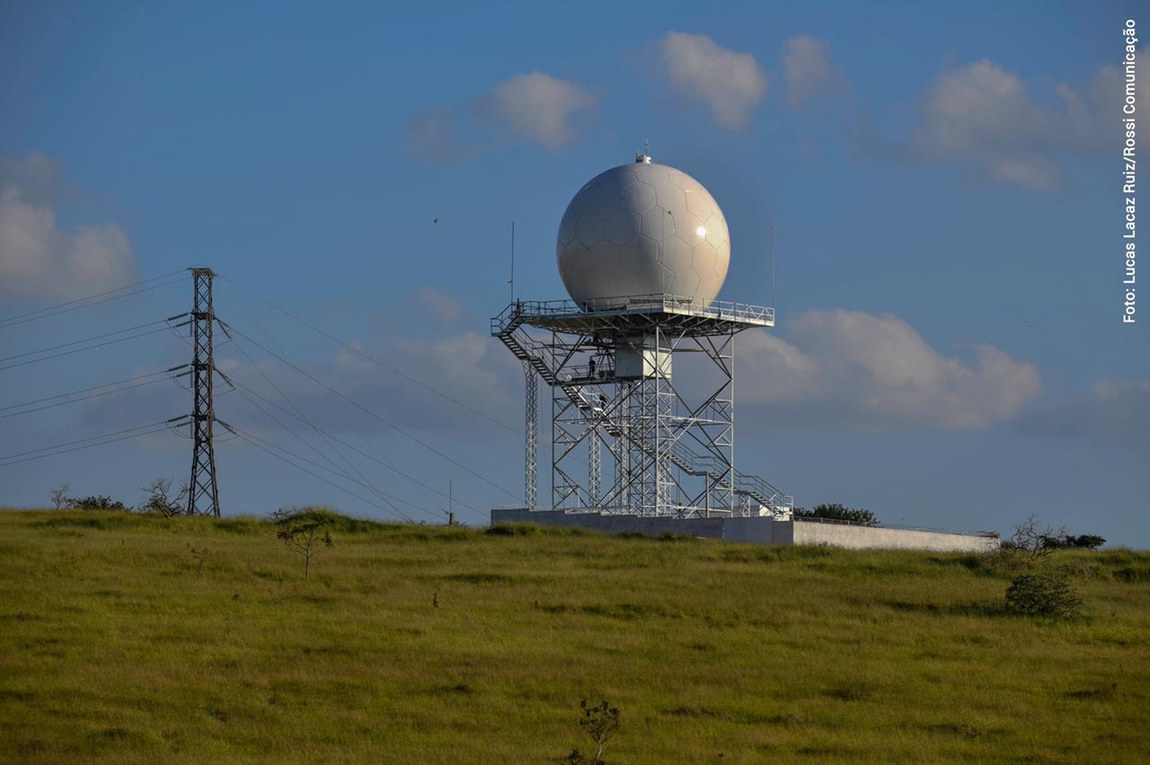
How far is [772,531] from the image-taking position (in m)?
56.5

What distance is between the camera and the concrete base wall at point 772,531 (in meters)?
56.4

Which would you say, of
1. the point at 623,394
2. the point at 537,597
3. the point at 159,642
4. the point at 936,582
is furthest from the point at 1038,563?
the point at 159,642

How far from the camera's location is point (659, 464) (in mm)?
61688

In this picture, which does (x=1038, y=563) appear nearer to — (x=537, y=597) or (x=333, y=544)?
(x=537, y=597)

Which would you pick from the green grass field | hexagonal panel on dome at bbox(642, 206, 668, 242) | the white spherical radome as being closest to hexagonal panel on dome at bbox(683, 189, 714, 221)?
the white spherical radome

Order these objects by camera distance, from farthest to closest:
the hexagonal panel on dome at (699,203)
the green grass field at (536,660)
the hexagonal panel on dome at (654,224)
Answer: the hexagonal panel on dome at (699,203)
the hexagonal panel on dome at (654,224)
the green grass field at (536,660)

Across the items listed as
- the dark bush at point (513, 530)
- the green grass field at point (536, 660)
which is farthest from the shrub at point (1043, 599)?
the dark bush at point (513, 530)

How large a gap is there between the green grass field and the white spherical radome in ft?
57.7

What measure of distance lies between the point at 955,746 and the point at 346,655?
12003 millimetres

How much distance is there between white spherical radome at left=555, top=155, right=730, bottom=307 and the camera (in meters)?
61.0

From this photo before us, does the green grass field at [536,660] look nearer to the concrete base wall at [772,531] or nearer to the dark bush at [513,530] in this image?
the dark bush at [513,530]

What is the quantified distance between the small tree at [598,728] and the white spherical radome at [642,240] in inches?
1370

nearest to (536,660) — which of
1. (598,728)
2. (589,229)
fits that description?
(598,728)

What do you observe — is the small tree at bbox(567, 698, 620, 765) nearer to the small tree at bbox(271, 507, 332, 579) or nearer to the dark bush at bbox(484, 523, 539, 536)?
the small tree at bbox(271, 507, 332, 579)
